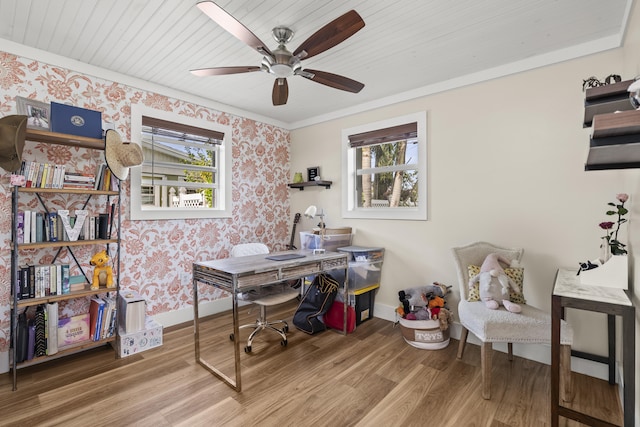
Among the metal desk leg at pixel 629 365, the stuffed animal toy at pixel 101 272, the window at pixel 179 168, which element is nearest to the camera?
the metal desk leg at pixel 629 365

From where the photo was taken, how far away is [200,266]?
7.92 ft

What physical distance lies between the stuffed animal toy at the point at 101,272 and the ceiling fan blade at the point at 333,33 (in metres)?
2.24

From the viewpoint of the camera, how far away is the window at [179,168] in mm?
3055

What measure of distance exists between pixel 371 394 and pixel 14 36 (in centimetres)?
358

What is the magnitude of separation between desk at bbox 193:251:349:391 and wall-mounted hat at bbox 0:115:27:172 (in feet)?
4.52

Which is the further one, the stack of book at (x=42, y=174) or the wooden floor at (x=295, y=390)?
the stack of book at (x=42, y=174)

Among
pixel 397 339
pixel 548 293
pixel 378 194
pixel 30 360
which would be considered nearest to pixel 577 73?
pixel 548 293

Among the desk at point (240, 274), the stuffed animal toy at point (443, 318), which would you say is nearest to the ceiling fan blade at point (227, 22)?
the desk at point (240, 274)

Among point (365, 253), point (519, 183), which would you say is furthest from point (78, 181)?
point (519, 183)

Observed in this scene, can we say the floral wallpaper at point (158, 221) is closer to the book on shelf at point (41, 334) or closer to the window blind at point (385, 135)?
the book on shelf at point (41, 334)

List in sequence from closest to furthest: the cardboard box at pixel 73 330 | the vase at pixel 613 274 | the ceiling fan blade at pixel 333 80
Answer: the vase at pixel 613 274 → the ceiling fan blade at pixel 333 80 → the cardboard box at pixel 73 330

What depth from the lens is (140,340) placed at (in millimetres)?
2664

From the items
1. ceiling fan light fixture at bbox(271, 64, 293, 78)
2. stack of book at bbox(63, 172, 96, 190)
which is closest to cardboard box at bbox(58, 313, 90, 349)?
stack of book at bbox(63, 172, 96, 190)

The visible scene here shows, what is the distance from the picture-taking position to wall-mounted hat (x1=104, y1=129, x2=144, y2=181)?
8.10ft
